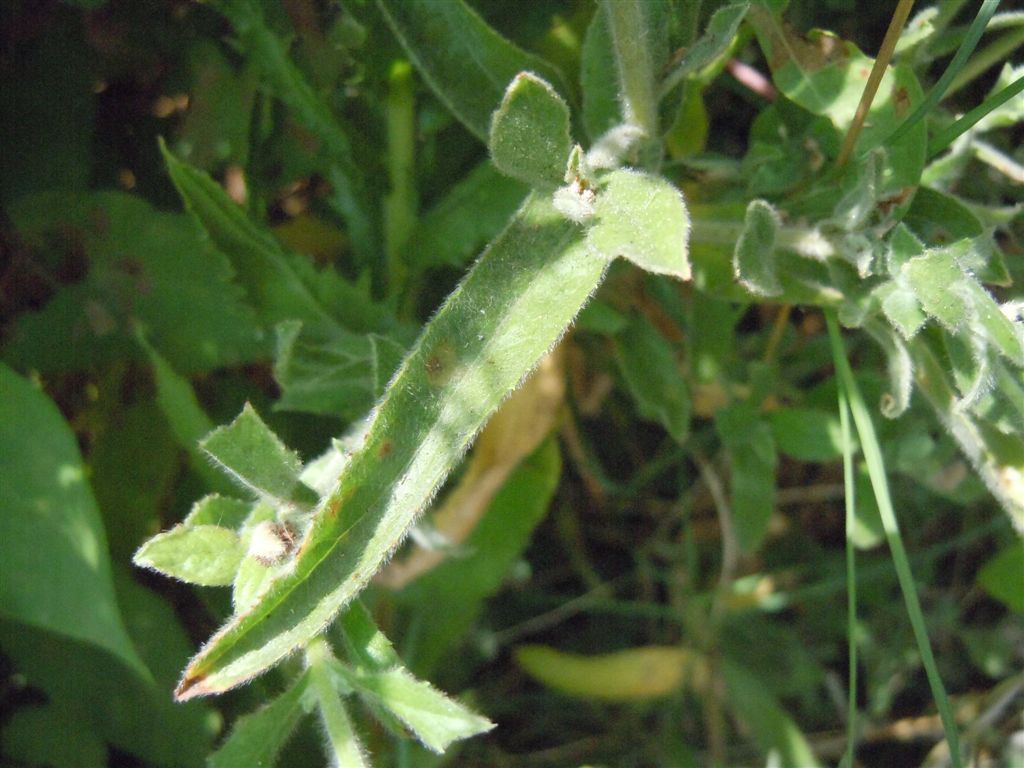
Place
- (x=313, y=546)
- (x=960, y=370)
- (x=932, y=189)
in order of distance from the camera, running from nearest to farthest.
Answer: (x=313, y=546), (x=960, y=370), (x=932, y=189)

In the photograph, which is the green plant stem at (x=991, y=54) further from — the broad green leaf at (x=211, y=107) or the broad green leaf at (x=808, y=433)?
the broad green leaf at (x=211, y=107)

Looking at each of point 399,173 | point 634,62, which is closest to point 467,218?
point 399,173

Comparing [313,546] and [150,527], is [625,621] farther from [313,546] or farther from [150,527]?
[313,546]

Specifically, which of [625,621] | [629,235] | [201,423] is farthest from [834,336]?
[625,621]

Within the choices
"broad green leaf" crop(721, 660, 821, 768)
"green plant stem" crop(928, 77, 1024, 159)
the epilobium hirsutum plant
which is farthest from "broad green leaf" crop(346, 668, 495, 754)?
"broad green leaf" crop(721, 660, 821, 768)

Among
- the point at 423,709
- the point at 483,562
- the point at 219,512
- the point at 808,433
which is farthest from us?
the point at 483,562

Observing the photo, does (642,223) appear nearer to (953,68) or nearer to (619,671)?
(953,68)

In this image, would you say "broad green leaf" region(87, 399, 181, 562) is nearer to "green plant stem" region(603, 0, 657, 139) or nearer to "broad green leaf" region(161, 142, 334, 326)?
"broad green leaf" region(161, 142, 334, 326)
